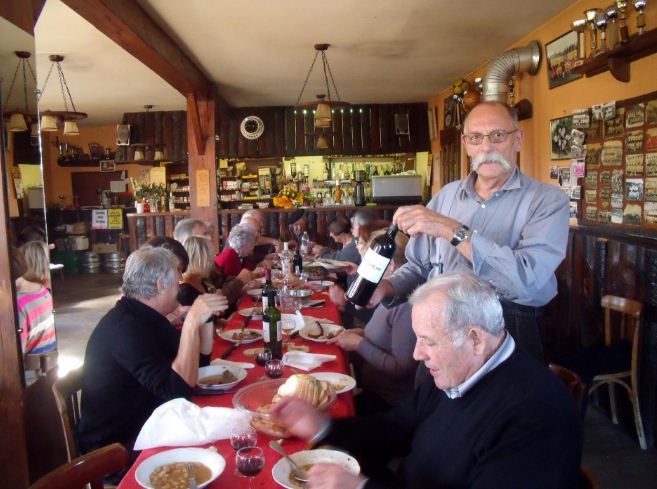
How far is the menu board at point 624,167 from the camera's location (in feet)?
12.8

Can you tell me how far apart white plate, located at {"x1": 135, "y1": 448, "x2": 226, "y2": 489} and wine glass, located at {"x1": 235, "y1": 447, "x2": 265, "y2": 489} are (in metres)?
0.06

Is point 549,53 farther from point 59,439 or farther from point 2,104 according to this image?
point 59,439

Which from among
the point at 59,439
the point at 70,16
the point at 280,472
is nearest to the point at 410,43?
the point at 70,16

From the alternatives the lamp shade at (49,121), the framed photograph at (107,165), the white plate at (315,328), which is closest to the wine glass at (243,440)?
the white plate at (315,328)

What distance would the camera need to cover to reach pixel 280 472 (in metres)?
Result: 1.57

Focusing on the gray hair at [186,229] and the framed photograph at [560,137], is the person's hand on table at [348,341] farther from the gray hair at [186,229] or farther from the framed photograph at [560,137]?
the framed photograph at [560,137]

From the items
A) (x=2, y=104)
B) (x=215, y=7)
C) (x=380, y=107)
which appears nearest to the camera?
(x=2, y=104)

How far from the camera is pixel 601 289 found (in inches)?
166

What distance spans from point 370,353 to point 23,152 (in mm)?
1913

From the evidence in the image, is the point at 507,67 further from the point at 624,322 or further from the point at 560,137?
the point at 624,322

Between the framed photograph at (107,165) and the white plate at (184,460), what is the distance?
13197mm

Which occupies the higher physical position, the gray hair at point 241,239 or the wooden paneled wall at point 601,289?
the gray hair at point 241,239

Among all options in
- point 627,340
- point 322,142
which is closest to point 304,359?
point 627,340

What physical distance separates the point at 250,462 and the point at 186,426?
0.99 feet
